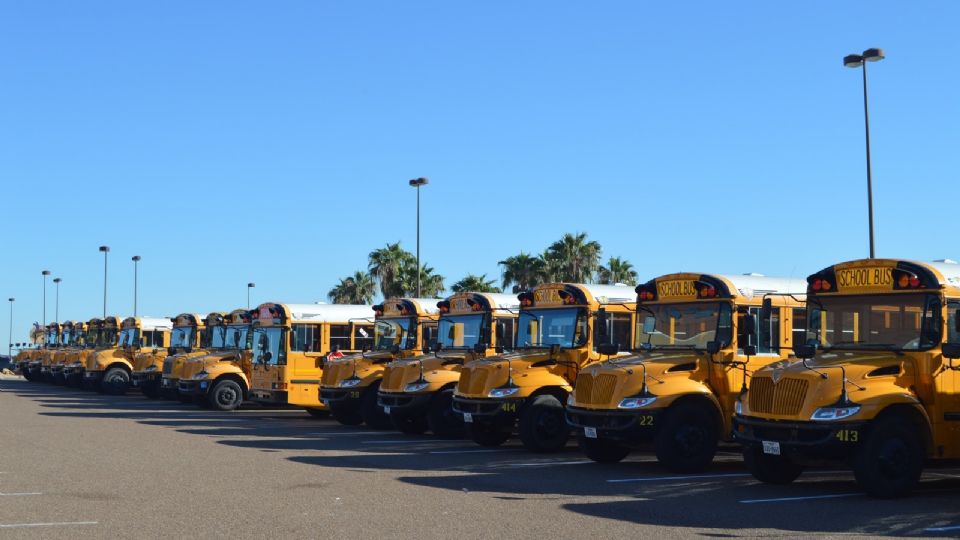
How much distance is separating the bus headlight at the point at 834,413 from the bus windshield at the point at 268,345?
15210mm

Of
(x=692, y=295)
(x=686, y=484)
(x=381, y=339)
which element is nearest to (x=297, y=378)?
(x=381, y=339)

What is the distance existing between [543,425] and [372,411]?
5800 millimetres

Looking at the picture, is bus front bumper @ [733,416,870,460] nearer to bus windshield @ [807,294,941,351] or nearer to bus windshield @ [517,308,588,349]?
bus windshield @ [807,294,941,351]

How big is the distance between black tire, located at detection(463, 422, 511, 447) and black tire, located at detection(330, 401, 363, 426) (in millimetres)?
4675

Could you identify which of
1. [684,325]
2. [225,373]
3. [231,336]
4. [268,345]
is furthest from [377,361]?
[684,325]

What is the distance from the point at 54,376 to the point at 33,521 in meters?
35.3

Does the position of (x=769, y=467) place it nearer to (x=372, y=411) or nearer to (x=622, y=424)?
(x=622, y=424)

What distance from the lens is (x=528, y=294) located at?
17906 millimetres

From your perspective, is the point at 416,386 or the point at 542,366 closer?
the point at 542,366

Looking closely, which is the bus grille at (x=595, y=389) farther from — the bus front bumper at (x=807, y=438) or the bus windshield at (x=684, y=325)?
the bus front bumper at (x=807, y=438)

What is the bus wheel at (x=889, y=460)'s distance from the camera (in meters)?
11.3

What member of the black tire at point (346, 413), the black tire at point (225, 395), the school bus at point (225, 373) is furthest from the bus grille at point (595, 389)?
the black tire at point (225, 395)

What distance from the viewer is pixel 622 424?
13.7m

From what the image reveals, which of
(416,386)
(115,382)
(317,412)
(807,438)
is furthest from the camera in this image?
(115,382)
